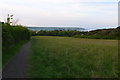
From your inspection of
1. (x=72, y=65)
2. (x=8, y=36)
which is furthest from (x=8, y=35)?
(x=72, y=65)

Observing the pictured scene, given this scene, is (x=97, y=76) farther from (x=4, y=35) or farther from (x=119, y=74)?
(x=4, y=35)

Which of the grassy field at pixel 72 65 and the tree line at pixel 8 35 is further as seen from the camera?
the tree line at pixel 8 35

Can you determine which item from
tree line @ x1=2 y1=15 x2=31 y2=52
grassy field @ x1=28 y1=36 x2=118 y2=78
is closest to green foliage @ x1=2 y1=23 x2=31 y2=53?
tree line @ x1=2 y1=15 x2=31 y2=52

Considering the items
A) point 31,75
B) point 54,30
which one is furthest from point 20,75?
point 54,30

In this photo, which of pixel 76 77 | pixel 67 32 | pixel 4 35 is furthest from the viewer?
pixel 67 32

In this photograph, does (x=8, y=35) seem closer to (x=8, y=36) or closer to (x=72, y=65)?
(x=8, y=36)

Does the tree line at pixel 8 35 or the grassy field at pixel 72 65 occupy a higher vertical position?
the tree line at pixel 8 35

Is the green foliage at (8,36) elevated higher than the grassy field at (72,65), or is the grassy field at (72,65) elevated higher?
the green foliage at (8,36)

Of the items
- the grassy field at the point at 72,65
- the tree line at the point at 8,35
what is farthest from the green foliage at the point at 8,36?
the grassy field at the point at 72,65

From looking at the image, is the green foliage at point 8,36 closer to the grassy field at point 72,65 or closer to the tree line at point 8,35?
the tree line at point 8,35

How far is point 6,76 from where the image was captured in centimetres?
644

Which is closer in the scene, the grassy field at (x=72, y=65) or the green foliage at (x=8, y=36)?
the grassy field at (x=72, y=65)

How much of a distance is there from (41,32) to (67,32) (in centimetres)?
1316

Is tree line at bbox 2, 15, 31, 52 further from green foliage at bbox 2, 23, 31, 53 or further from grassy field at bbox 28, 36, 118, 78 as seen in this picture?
grassy field at bbox 28, 36, 118, 78
